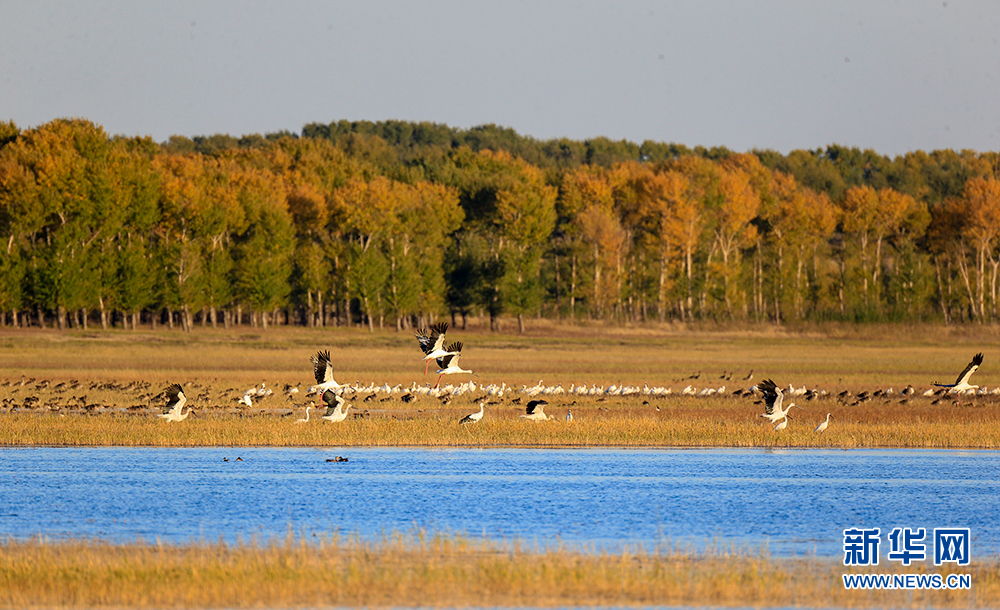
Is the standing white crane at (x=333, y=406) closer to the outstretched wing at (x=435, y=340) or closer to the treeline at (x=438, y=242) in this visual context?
the outstretched wing at (x=435, y=340)

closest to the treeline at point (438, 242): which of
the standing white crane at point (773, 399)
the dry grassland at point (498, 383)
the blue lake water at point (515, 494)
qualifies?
the dry grassland at point (498, 383)

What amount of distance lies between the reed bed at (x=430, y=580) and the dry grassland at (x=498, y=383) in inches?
526

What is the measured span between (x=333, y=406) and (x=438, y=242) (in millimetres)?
72323

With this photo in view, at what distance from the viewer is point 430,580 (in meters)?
13.3

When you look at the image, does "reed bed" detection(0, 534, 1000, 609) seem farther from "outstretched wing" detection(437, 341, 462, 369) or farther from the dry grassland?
"outstretched wing" detection(437, 341, 462, 369)

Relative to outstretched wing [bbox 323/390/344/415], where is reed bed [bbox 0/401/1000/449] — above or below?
below

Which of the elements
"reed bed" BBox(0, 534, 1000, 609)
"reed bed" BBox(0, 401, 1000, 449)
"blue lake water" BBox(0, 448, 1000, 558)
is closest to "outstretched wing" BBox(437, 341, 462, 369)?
"reed bed" BBox(0, 401, 1000, 449)

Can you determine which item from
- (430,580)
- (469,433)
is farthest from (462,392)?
(430,580)

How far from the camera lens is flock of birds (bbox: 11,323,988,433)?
28.2 m

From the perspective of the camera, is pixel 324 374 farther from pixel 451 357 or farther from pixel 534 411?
pixel 534 411

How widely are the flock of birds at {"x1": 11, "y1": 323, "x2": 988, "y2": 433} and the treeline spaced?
47666mm

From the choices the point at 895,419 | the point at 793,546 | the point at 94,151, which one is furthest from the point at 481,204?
the point at 793,546

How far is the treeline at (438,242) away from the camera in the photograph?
8175cm

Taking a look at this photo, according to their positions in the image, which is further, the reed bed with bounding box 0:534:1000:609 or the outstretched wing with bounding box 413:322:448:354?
the outstretched wing with bounding box 413:322:448:354
